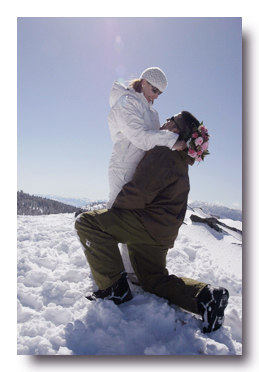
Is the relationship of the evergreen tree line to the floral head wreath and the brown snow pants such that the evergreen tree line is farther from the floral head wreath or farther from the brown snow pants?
the floral head wreath

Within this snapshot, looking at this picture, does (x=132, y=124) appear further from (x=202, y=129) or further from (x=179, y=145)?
(x=202, y=129)

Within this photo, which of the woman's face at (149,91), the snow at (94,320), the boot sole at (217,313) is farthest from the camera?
the woman's face at (149,91)

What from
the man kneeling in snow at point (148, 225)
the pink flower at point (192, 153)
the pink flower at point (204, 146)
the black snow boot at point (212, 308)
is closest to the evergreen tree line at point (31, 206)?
the man kneeling in snow at point (148, 225)

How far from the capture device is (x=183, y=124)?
236cm

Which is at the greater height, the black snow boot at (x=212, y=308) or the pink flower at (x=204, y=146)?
the pink flower at (x=204, y=146)

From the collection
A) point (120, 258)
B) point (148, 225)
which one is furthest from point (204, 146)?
point (120, 258)

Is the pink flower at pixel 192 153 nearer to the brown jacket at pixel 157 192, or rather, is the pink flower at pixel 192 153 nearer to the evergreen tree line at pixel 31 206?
the brown jacket at pixel 157 192

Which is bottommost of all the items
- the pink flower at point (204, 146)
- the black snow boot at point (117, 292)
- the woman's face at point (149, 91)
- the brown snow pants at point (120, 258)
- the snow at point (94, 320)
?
the snow at point (94, 320)

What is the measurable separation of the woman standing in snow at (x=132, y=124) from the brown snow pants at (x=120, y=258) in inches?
10.5

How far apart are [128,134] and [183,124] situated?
573mm

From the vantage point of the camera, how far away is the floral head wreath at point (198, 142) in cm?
225

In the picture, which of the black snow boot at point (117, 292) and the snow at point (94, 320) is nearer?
the snow at point (94, 320)
